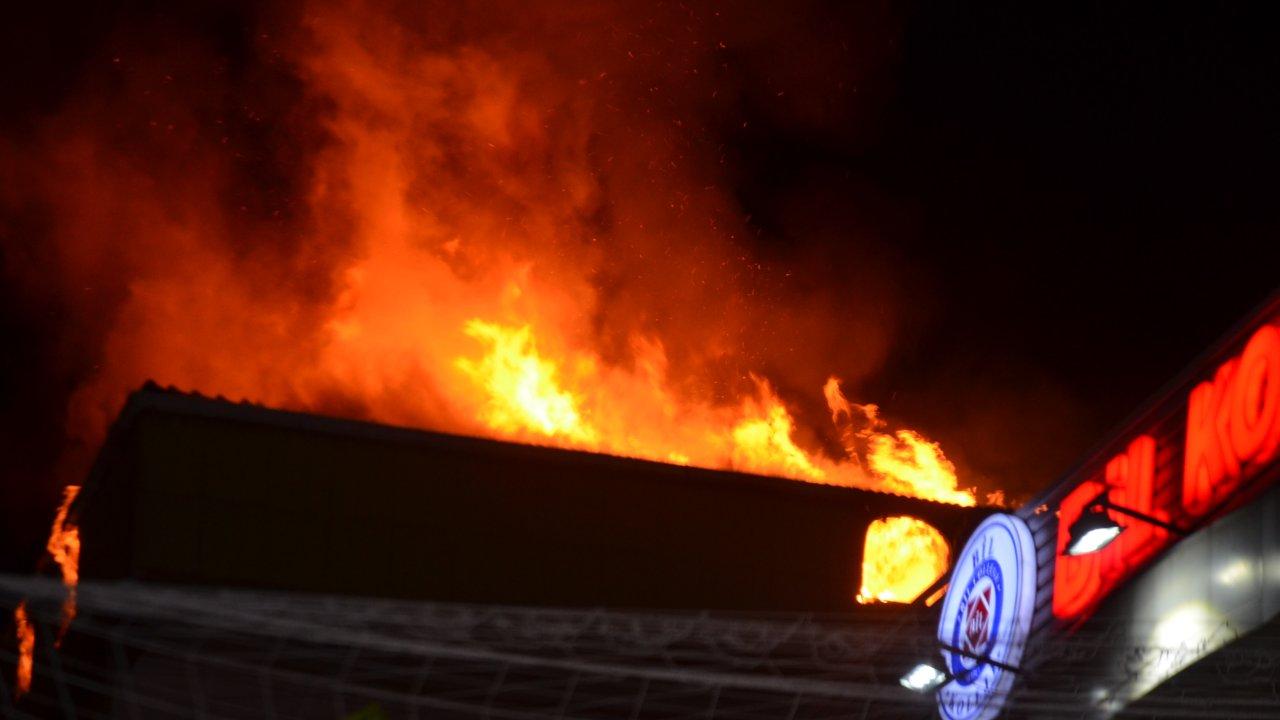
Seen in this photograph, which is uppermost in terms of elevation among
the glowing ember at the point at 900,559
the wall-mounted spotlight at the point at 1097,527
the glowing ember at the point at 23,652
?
the glowing ember at the point at 900,559

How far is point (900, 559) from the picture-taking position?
18500 mm

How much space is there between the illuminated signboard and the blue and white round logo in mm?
509

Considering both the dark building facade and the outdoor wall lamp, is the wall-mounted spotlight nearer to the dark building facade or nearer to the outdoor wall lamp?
the dark building facade

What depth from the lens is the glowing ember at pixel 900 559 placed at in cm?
1809

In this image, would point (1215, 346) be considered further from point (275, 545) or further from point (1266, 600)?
point (275, 545)

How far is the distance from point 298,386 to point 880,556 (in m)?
12.4

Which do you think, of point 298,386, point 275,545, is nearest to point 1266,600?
point 275,545

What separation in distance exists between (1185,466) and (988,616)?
236 cm

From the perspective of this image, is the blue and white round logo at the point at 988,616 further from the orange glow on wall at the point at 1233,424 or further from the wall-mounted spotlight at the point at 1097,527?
the orange glow on wall at the point at 1233,424

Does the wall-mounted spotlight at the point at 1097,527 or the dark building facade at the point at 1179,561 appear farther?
the wall-mounted spotlight at the point at 1097,527

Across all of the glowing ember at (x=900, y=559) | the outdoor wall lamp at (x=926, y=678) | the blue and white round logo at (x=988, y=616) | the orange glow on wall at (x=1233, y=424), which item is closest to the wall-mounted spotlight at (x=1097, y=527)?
the orange glow on wall at (x=1233, y=424)

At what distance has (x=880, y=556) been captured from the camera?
1834 centimetres

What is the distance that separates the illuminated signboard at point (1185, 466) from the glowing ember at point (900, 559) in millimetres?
6276

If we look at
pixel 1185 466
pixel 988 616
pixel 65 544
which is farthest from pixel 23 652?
pixel 1185 466
